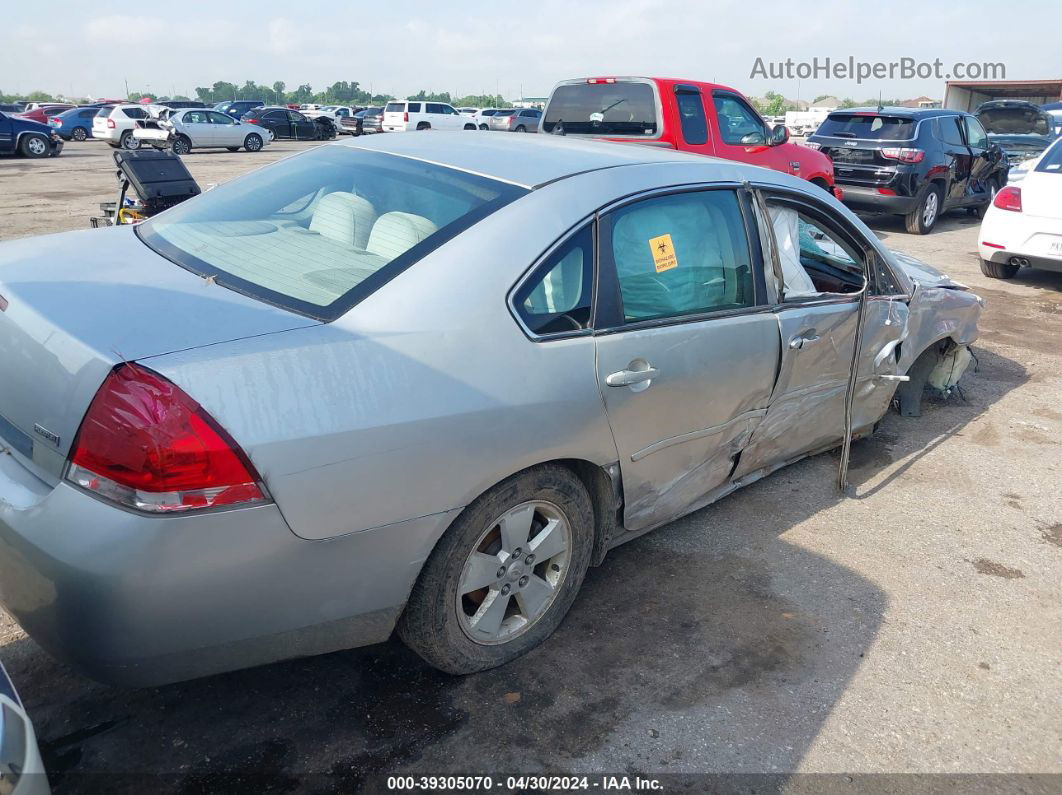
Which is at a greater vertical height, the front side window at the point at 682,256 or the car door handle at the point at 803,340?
the front side window at the point at 682,256

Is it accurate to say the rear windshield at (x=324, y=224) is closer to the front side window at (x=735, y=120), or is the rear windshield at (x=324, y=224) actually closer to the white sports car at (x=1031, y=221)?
the front side window at (x=735, y=120)

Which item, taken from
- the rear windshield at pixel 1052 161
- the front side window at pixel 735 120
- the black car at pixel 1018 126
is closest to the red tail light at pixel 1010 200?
the rear windshield at pixel 1052 161

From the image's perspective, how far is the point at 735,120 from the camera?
9.31 meters

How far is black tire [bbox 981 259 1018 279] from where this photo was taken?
8.97 meters

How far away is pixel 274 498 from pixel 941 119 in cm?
1238

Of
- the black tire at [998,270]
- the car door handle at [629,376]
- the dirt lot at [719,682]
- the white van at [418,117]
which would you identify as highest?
the white van at [418,117]

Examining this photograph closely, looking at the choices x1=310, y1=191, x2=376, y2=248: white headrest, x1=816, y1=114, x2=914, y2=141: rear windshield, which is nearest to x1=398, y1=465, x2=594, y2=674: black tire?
x1=310, y1=191, x2=376, y2=248: white headrest

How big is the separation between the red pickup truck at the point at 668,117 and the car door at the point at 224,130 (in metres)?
20.6

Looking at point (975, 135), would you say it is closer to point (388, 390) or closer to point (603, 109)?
point (603, 109)

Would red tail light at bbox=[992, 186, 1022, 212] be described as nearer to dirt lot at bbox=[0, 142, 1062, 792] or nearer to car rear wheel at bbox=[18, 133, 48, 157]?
dirt lot at bbox=[0, 142, 1062, 792]

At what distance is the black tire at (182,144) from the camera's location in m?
25.9

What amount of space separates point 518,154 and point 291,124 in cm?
3392

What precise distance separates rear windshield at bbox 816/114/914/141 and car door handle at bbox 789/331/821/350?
9.16 meters

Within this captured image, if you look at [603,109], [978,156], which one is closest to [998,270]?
[978,156]
